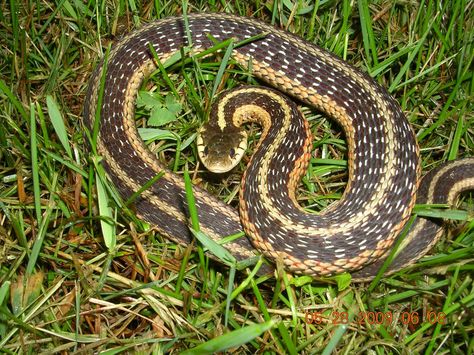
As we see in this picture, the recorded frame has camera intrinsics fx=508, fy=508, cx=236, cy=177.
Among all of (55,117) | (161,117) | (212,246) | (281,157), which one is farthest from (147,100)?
(212,246)

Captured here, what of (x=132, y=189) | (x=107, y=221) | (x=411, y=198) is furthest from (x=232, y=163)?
(x=411, y=198)

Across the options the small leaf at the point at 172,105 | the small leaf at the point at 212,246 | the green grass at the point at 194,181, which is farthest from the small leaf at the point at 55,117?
the small leaf at the point at 212,246
